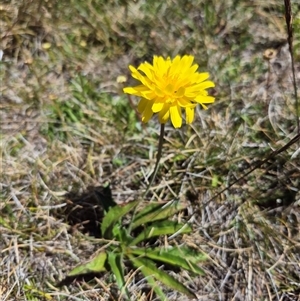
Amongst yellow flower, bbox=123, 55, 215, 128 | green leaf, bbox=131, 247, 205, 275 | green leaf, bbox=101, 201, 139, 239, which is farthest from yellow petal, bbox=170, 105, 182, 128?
green leaf, bbox=131, 247, 205, 275

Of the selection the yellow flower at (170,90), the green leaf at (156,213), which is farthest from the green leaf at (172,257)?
the yellow flower at (170,90)

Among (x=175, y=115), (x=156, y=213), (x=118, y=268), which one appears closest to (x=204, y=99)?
(x=175, y=115)

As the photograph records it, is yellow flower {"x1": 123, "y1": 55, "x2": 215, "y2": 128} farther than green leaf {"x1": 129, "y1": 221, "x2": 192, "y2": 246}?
No

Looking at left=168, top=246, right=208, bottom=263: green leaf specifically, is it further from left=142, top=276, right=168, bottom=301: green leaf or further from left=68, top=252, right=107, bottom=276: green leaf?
left=68, top=252, right=107, bottom=276: green leaf

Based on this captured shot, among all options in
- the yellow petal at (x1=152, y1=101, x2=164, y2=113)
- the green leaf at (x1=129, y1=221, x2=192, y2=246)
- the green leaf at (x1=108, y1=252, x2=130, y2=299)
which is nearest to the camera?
the yellow petal at (x1=152, y1=101, x2=164, y2=113)

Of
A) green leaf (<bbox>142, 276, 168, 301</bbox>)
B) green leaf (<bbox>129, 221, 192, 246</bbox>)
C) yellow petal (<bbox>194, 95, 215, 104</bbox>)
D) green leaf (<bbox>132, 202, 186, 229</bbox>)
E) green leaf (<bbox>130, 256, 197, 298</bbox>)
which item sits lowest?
green leaf (<bbox>142, 276, 168, 301</bbox>)

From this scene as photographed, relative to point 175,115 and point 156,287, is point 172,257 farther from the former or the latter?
point 175,115

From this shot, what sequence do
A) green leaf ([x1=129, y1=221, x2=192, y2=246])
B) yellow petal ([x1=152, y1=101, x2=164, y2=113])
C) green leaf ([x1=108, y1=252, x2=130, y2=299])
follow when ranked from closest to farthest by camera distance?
1. yellow petal ([x1=152, y1=101, x2=164, y2=113])
2. green leaf ([x1=108, y1=252, x2=130, y2=299])
3. green leaf ([x1=129, y1=221, x2=192, y2=246])
